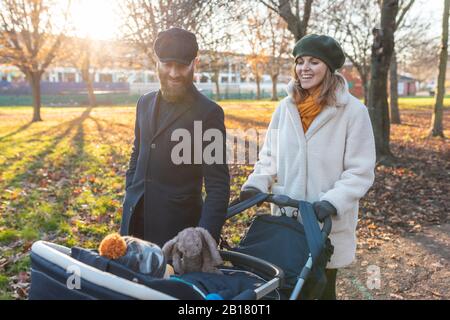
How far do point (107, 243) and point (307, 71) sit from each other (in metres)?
1.51

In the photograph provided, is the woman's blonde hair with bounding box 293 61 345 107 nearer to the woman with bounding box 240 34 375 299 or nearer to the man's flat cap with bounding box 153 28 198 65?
the woman with bounding box 240 34 375 299

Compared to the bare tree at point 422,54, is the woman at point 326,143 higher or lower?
lower

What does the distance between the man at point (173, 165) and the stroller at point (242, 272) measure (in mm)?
236

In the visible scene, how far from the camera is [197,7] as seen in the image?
7.82 metres

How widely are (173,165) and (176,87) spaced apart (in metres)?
0.47

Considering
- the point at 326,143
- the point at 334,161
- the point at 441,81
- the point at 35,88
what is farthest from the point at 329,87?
Answer: the point at 35,88

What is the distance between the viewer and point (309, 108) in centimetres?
278

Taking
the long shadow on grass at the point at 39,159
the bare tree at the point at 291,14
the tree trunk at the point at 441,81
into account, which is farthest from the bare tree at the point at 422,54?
the long shadow on grass at the point at 39,159

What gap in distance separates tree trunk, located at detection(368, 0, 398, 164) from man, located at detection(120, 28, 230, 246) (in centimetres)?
782

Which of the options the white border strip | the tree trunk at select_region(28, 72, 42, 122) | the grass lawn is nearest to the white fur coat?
the white border strip

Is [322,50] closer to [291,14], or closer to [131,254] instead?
[131,254]

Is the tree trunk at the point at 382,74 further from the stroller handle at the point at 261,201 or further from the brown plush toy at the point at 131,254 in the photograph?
the brown plush toy at the point at 131,254

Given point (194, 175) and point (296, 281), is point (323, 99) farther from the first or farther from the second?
point (296, 281)

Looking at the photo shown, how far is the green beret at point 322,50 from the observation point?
265 centimetres
